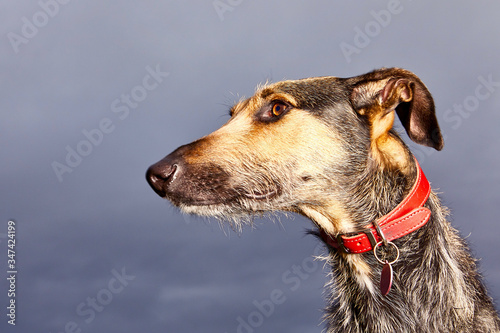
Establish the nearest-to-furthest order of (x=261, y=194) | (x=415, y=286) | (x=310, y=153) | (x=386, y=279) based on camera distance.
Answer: (x=386, y=279)
(x=415, y=286)
(x=310, y=153)
(x=261, y=194)

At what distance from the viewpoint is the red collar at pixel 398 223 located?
167 inches

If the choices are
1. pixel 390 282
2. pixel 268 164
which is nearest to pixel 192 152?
pixel 268 164

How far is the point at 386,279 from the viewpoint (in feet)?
13.6

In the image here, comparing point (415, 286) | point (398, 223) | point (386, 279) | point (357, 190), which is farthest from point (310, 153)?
point (415, 286)

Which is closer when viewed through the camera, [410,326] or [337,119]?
[410,326]

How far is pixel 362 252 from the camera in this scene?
Result: 4.36 meters

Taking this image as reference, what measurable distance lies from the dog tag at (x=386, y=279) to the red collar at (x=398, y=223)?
22cm

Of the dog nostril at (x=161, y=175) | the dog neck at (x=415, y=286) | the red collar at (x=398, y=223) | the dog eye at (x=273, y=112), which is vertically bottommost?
the dog neck at (x=415, y=286)

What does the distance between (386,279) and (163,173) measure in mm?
2155

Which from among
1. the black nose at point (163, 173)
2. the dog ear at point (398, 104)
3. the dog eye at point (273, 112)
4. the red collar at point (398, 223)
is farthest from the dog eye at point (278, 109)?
the red collar at point (398, 223)

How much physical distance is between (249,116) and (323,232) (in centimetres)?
138

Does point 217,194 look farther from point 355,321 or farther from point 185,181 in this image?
point 355,321

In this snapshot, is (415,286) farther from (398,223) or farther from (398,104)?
(398,104)

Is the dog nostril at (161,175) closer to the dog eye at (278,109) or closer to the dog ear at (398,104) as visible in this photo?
the dog eye at (278,109)
